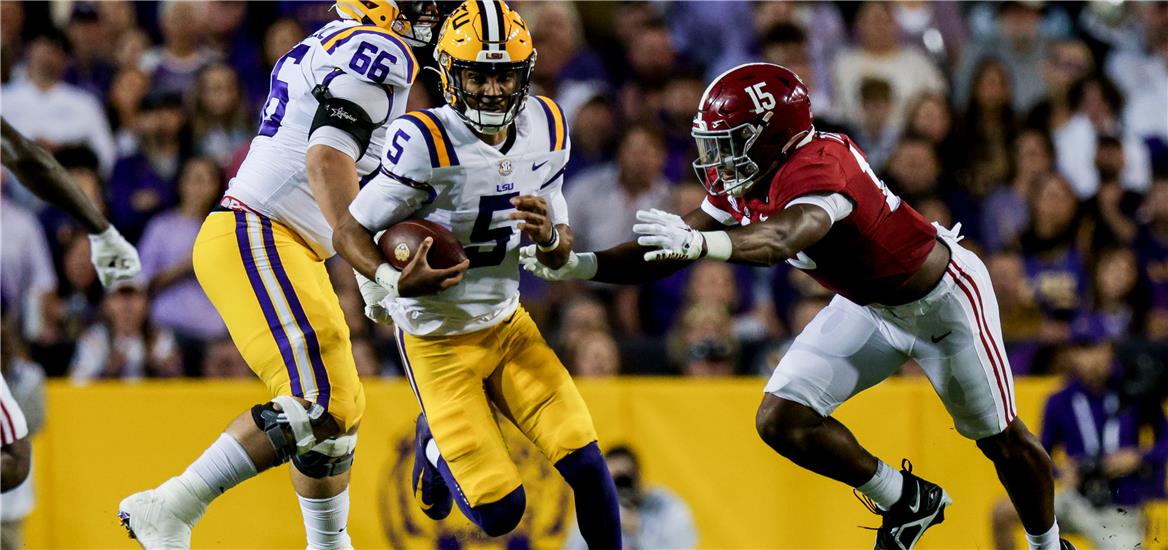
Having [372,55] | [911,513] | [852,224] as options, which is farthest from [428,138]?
[911,513]

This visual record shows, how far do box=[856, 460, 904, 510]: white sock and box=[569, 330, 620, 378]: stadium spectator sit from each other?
7.84ft

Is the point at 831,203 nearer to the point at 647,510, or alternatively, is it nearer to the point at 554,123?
the point at 554,123

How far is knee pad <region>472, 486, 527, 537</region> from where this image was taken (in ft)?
15.8

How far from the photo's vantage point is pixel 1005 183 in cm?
848

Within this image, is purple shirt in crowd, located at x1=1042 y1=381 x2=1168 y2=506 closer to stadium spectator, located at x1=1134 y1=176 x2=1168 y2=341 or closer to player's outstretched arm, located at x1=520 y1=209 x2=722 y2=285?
stadium spectator, located at x1=1134 y1=176 x2=1168 y2=341

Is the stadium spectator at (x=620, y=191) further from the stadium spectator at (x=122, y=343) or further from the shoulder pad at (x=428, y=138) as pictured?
the shoulder pad at (x=428, y=138)

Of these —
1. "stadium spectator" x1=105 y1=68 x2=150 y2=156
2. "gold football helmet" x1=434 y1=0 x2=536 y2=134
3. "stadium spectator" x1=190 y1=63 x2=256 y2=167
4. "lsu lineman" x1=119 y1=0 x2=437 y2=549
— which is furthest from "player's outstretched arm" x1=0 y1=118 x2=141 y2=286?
"stadium spectator" x1=105 y1=68 x2=150 y2=156

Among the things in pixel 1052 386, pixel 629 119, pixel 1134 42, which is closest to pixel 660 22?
pixel 629 119

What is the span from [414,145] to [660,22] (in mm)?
4776

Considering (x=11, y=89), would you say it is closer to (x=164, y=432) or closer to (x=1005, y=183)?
(x=164, y=432)

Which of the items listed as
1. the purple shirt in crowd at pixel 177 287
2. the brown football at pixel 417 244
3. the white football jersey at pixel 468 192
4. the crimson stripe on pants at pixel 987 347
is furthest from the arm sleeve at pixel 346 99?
the purple shirt in crowd at pixel 177 287

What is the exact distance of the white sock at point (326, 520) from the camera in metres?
5.25

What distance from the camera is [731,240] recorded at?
4.41 meters

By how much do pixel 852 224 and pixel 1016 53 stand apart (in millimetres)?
4804
